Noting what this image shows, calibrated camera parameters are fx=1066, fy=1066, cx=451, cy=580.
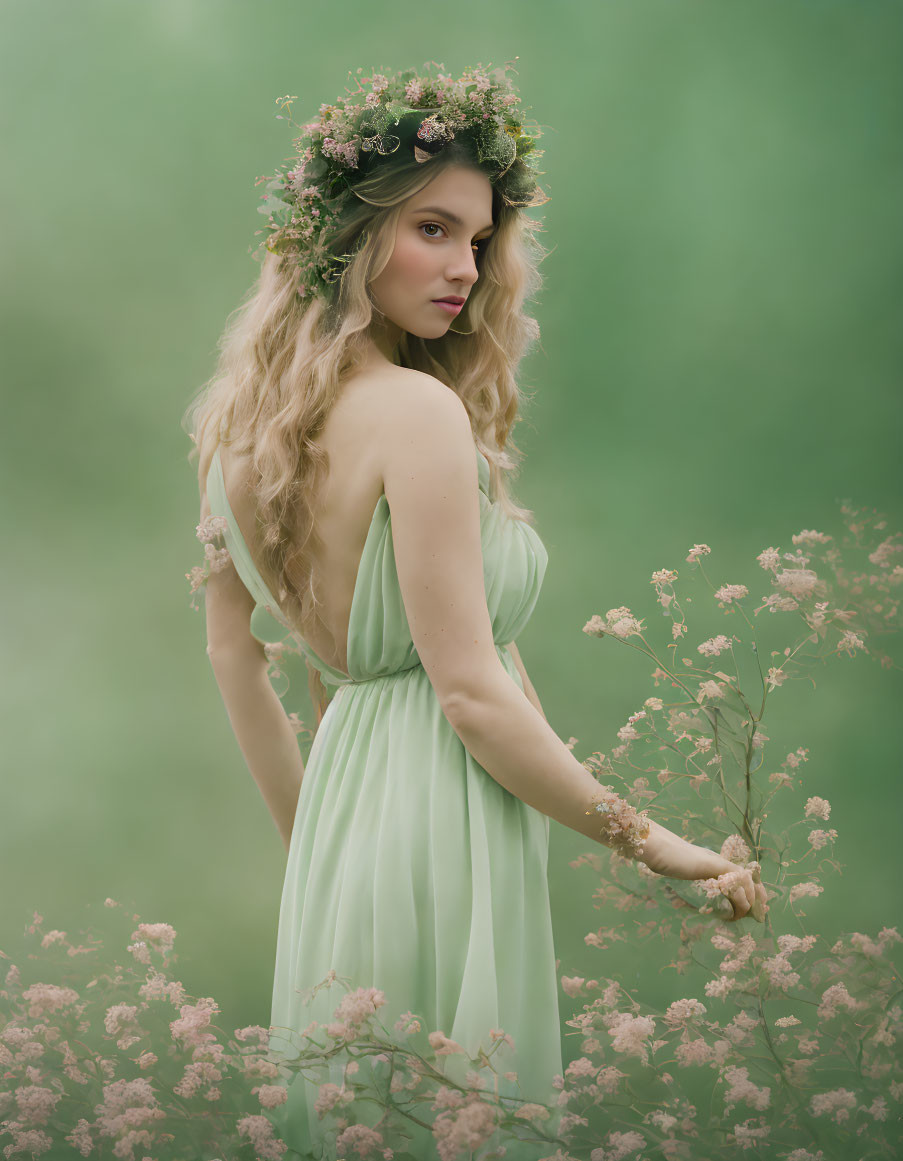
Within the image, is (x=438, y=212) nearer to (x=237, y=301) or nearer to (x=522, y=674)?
(x=522, y=674)

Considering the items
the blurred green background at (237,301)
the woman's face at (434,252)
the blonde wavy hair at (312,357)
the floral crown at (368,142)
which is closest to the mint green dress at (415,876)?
the blonde wavy hair at (312,357)

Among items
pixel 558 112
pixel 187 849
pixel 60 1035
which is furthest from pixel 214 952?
pixel 558 112

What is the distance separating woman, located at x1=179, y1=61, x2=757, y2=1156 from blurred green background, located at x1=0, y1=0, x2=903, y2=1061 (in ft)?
2.58

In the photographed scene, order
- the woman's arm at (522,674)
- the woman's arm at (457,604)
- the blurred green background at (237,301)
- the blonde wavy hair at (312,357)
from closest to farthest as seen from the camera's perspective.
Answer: the woman's arm at (457,604) → the blonde wavy hair at (312,357) → the woman's arm at (522,674) → the blurred green background at (237,301)

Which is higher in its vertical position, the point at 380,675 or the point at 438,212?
the point at 438,212

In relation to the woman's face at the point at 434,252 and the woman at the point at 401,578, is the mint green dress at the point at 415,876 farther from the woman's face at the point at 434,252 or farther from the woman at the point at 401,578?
the woman's face at the point at 434,252

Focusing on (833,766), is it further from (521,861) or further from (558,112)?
(558,112)

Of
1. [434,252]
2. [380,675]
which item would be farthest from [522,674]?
[434,252]

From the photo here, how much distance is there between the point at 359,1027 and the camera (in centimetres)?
120

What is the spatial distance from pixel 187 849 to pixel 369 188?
4.86 feet

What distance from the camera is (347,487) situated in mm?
1371

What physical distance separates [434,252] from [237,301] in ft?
3.59

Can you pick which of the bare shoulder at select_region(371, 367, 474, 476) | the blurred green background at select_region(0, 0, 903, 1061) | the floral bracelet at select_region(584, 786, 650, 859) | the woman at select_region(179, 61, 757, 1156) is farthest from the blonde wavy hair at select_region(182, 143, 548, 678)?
the blurred green background at select_region(0, 0, 903, 1061)

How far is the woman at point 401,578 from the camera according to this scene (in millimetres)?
1309
